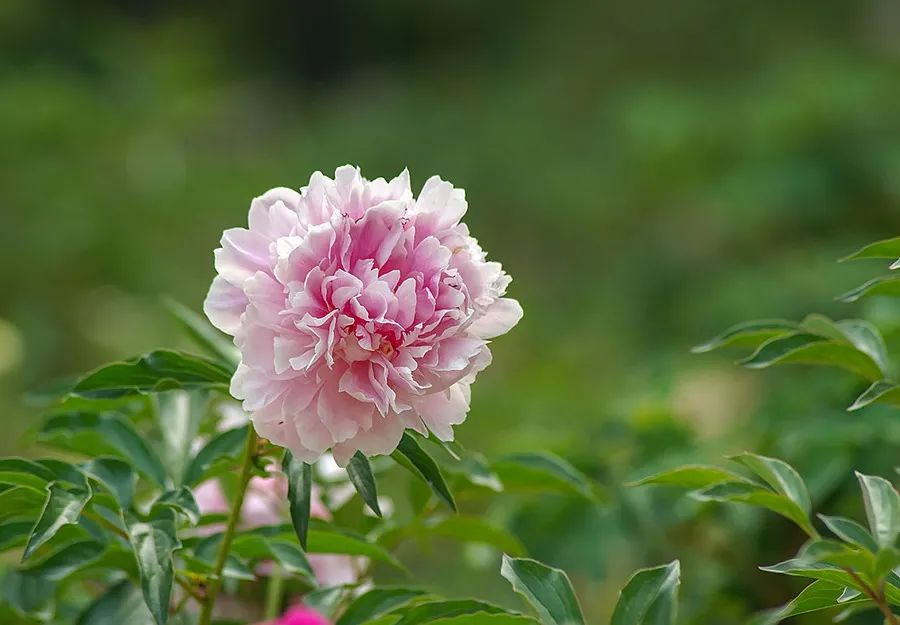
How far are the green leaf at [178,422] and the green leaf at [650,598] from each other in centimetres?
23

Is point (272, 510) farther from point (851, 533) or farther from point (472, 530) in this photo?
point (851, 533)

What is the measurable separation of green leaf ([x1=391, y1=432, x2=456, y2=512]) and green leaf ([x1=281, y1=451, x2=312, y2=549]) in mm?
35

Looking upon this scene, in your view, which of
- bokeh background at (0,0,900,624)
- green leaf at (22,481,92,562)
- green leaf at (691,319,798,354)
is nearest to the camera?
green leaf at (22,481,92,562)

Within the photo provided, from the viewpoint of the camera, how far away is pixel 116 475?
1.66ft

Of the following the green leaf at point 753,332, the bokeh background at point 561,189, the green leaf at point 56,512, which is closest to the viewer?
the green leaf at point 56,512

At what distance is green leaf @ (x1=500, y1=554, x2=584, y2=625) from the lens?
16.9 inches

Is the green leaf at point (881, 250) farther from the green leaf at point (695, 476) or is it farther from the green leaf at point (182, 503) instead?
the green leaf at point (182, 503)

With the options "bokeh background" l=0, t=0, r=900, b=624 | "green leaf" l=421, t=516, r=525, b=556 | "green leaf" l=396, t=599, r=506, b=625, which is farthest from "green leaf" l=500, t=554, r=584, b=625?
"bokeh background" l=0, t=0, r=900, b=624

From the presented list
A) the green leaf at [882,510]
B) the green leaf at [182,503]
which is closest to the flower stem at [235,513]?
the green leaf at [182,503]

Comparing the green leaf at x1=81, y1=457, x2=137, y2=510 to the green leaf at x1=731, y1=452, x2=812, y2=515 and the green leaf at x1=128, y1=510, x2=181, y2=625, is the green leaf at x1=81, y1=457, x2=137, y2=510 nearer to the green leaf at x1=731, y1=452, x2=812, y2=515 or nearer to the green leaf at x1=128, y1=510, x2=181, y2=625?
the green leaf at x1=128, y1=510, x2=181, y2=625

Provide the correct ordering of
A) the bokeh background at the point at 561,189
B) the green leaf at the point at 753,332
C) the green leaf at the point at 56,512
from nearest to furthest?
the green leaf at the point at 56,512, the green leaf at the point at 753,332, the bokeh background at the point at 561,189

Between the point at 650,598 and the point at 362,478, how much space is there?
0.39ft

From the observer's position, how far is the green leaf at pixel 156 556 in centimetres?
41

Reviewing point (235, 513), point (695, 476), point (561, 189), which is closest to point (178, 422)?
point (235, 513)
